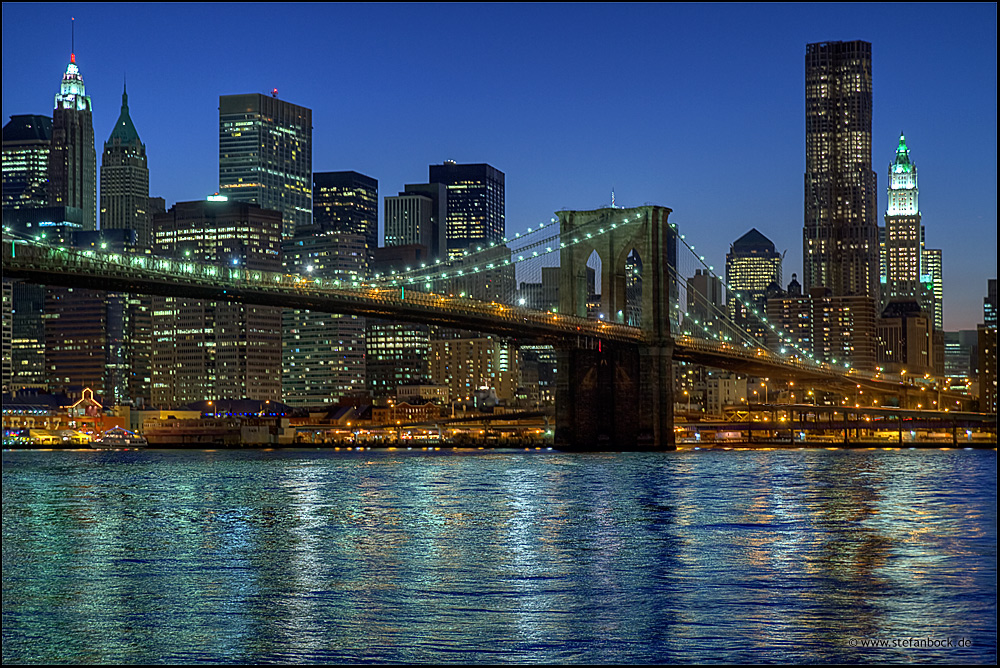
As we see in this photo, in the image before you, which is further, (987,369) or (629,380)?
(987,369)

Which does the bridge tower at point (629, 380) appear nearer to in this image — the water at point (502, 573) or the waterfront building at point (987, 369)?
the water at point (502, 573)

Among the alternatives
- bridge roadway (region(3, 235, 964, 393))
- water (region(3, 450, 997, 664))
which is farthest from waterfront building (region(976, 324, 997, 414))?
water (region(3, 450, 997, 664))

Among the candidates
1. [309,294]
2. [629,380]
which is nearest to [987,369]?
[629,380]

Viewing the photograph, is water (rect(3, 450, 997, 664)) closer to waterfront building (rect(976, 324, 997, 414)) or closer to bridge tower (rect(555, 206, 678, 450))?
bridge tower (rect(555, 206, 678, 450))

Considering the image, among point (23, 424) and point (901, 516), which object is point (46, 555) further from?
point (23, 424)

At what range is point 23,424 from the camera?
137 metres

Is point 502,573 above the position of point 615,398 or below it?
below

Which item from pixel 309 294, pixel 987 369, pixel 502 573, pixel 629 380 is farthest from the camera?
pixel 987 369

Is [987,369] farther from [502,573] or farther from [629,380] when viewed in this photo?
[502,573]

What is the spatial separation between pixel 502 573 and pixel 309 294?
41.3m

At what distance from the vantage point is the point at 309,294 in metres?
66.2

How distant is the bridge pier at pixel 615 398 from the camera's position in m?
79.2

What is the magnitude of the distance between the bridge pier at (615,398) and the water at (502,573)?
2626cm

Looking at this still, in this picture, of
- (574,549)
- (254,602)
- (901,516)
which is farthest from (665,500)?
(254,602)
